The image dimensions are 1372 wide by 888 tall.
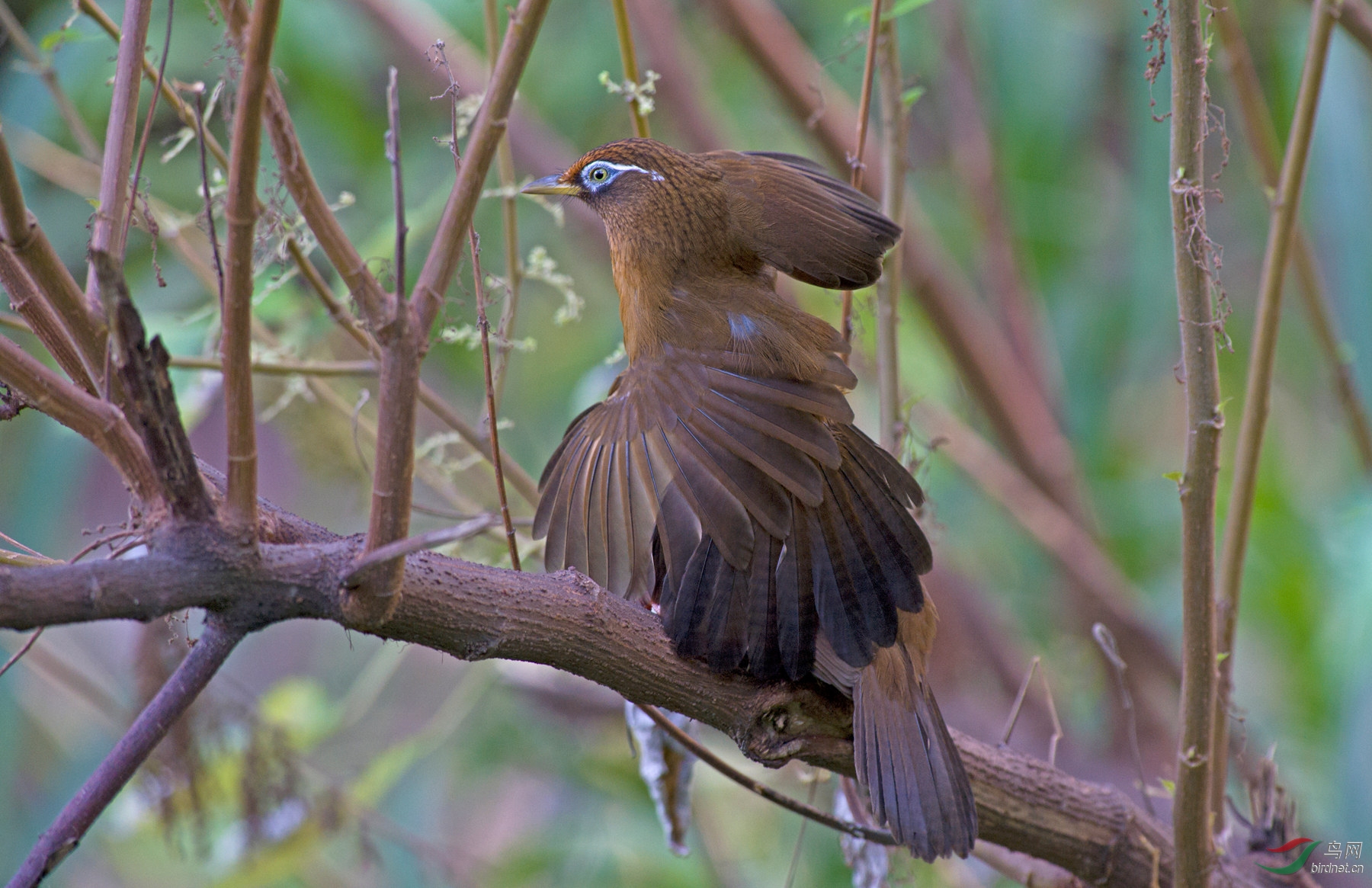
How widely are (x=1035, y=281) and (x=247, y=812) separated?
14.2 feet

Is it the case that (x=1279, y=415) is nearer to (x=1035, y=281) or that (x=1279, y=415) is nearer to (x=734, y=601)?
(x=1035, y=281)

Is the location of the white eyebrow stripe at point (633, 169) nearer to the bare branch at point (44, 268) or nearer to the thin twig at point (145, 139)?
A: the thin twig at point (145, 139)

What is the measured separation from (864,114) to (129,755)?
136 cm

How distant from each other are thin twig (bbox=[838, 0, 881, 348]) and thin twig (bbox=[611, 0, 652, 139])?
0.36 meters

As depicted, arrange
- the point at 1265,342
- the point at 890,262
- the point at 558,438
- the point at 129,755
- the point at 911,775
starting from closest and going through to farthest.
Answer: the point at 129,755 < the point at 911,775 < the point at 1265,342 < the point at 890,262 < the point at 558,438

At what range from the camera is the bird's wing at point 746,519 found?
5.18ft

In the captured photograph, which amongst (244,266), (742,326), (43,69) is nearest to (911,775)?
(742,326)

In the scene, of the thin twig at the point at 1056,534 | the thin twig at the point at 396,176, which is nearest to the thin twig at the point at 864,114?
the thin twig at the point at 396,176

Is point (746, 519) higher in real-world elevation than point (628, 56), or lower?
lower

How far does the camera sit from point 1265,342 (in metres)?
1.90

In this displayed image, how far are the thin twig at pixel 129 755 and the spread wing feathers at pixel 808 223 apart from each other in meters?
1.16

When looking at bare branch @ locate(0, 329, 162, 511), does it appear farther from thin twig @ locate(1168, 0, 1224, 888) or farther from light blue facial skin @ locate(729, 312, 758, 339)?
thin twig @ locate(1168, 0, 1224, 888)

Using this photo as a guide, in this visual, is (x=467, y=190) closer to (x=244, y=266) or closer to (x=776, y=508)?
(x=244, y=266)

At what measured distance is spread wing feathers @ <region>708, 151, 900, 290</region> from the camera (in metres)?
1.90
